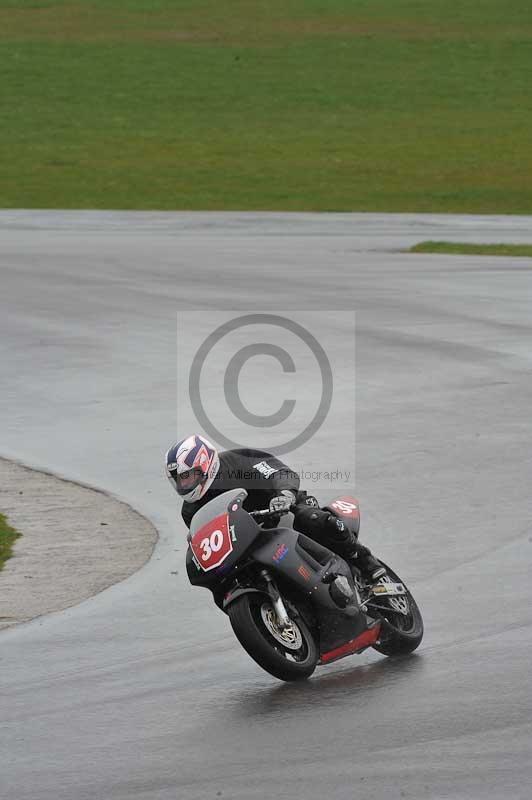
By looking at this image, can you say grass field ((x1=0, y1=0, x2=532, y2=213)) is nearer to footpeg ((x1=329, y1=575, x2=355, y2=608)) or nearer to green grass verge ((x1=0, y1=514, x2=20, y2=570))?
green grass verge ((x1=0, y1=514, x2=20, y2=570))

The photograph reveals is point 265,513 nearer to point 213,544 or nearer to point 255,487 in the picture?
point 255,487

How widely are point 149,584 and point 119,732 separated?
9.38 feet

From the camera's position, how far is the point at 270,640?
811 centimetres

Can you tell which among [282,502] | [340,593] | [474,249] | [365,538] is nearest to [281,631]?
[340,593]

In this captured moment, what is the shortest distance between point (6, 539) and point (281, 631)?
4033 mm

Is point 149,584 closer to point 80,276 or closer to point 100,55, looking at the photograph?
point 80,276

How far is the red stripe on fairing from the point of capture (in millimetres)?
8359

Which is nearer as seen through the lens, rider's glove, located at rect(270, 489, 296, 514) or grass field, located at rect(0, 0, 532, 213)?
rider's glove, located at rect(270, 489, 296, 514)

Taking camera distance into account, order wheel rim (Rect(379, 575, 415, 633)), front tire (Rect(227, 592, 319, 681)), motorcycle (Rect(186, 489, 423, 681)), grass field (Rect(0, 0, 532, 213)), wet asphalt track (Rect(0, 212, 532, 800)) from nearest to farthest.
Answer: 1. wet asphalt track (Rect(0, 212, 532, 800))
2. front tire (Rect(227, 592, 319, 681))
3. motorcycle (Rect(186, 489, 423, 681))
4. wheel rim (Rect(379, 575, 415, 633))
5. grass field (Rect(0, 0, 532, 213))

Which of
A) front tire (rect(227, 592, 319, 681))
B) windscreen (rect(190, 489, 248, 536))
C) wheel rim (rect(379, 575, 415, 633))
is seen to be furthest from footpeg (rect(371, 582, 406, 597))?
windscreen (rect(190, 489, 248, 536))

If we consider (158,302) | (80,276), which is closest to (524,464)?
(158,302)

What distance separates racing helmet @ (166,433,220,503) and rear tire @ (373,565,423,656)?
1357 mm

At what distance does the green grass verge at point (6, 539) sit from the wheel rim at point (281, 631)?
3.36m

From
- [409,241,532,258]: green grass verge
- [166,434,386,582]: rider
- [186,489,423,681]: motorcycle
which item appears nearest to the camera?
[186,489,423,681]: motorcycle
